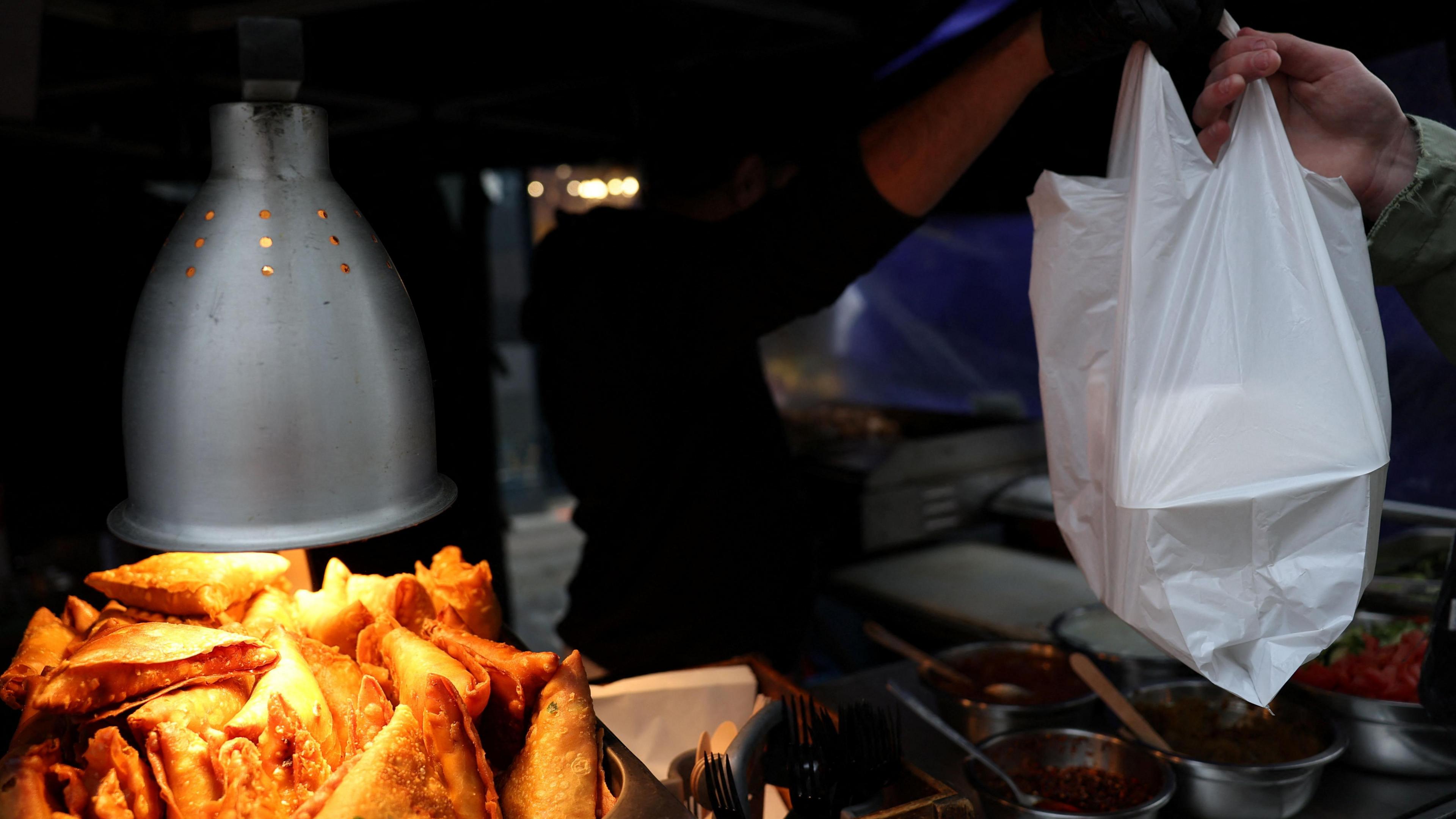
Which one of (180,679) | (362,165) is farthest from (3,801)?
(362,165)

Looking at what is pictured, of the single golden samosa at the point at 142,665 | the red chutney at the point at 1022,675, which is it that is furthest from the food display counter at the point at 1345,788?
the single golden samosa at the point at 142,665

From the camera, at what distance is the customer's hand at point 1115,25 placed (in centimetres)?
124

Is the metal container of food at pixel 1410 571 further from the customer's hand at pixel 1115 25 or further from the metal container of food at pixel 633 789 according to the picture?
the metal container of food at pixel 633 789

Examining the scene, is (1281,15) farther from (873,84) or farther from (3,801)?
(3,801)

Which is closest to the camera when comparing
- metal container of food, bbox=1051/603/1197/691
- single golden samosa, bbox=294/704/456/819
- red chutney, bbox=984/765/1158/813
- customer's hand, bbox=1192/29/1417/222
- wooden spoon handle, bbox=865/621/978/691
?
single golden samosa, bbox=294/704/456/819

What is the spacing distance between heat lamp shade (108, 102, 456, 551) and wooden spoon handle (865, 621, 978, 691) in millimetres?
1368

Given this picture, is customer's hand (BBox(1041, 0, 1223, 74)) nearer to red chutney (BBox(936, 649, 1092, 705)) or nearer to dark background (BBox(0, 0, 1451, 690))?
dark background (BBox(0, 0, 1451, 690))

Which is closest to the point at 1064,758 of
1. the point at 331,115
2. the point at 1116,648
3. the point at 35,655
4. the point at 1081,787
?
the point at 1081,787

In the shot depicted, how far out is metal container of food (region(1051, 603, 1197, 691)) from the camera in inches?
72.6

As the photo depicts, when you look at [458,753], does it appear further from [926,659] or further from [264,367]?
[926,659]

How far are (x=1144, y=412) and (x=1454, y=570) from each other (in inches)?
29.7

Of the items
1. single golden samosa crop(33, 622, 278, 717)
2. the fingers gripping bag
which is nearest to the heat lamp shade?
single golden samosa crop(33, 622, 278, 717)

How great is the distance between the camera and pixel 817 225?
175 cm

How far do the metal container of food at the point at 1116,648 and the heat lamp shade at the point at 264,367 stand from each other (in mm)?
1195
